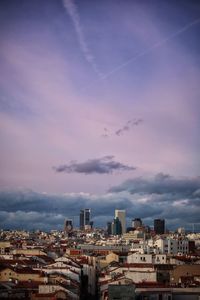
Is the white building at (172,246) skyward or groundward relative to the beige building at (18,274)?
skyward

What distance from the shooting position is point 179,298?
19.4 metres

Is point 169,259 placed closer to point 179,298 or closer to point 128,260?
point 128,260

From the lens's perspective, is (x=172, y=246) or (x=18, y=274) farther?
(x=172, y=246)

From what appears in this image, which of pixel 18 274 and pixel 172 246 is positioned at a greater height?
pixel 172 246

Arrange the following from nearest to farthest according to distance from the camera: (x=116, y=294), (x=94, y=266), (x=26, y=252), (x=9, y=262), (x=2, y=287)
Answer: (x=116, y=294), (x=2, y=287), (x=9, y=262), (x=94, y=266), (x=26, y=252)

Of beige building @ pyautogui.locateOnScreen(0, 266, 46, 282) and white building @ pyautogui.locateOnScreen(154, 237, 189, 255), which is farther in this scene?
white building @ pyautogui.locateOnScreen(154, 237, 189, 255)

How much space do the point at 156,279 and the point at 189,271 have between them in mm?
1799

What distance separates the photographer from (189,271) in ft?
85.8

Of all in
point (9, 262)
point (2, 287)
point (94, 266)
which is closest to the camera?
point (2, 287)

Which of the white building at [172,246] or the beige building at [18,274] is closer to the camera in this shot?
the beige building at [18,274]

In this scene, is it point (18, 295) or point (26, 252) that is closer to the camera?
point (18, 295)

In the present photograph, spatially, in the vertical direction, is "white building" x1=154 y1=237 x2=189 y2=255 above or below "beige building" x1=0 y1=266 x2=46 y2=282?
above

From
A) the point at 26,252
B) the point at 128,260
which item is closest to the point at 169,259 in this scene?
the point at 128,260

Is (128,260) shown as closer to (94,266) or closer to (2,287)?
(94,266)
